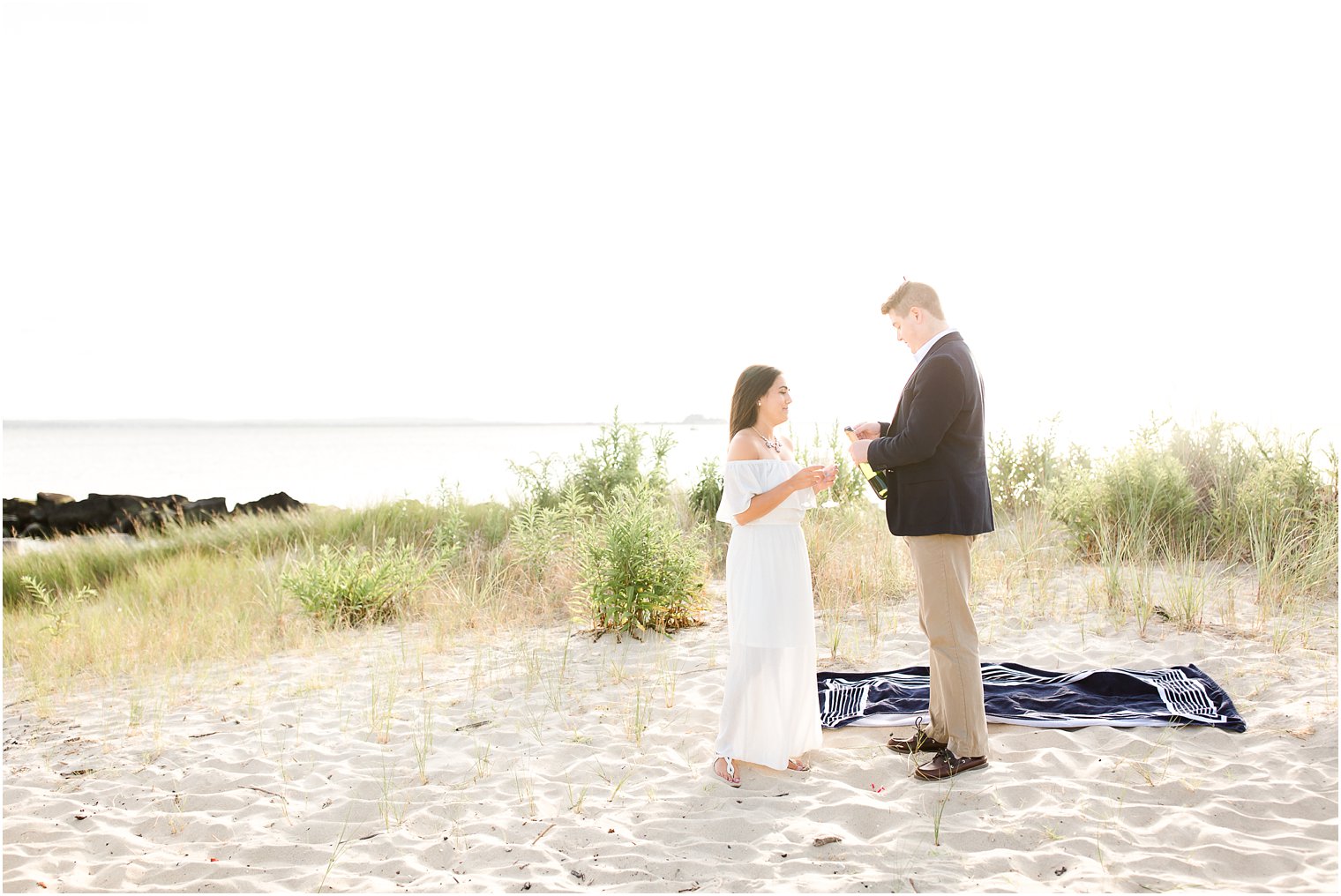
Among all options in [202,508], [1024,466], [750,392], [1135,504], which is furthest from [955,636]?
[202,508]

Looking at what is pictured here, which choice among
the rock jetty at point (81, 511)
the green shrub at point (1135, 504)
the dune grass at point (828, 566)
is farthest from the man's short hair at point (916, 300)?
the rock jetty at point (81, 511)

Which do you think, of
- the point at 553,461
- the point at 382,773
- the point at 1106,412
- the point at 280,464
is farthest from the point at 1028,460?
the point at 280,464

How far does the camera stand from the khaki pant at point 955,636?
14.6 ft

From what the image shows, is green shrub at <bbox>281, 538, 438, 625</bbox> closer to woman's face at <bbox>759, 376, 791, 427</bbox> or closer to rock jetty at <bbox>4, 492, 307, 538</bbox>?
woman's face at <bbox>759, 376, 791, 427</bbox>

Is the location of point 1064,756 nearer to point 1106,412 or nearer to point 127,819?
point 127,819

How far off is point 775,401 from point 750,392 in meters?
0.14

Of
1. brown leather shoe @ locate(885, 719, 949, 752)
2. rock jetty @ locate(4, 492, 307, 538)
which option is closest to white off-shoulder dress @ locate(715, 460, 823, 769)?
brown leather shoe @ locate(885, 719, 949, 752)

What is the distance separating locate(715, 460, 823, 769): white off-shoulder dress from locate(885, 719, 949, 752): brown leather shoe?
650mm

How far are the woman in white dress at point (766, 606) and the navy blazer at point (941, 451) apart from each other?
387 millimetres

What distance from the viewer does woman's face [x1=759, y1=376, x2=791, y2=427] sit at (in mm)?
4656

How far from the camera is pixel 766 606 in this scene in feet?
14.7

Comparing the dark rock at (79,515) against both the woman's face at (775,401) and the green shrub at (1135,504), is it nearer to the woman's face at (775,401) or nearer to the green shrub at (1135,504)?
the green shrub at (1135,504)

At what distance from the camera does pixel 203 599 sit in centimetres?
946

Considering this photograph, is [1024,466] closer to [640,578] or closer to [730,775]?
[640,578]
